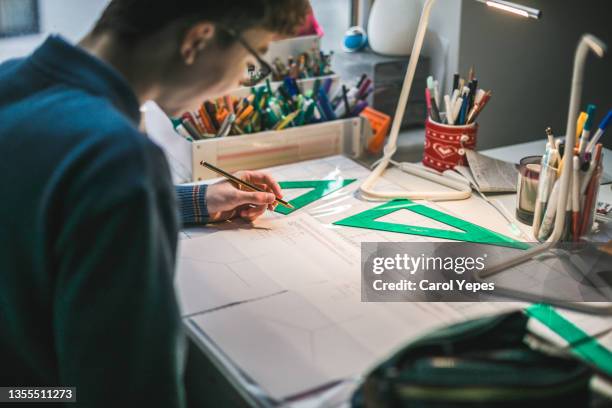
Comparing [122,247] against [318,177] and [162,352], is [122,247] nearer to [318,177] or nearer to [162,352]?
[162,352]

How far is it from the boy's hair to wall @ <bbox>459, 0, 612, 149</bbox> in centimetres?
112

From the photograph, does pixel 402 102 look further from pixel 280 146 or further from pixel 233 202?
pixel 233 202

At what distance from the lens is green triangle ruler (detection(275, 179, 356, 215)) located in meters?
1.55

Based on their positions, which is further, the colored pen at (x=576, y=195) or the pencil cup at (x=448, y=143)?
the pencil cup at (x=448, y=143)

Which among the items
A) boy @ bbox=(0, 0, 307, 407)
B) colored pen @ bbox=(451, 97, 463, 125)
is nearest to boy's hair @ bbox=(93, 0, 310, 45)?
boy @ bbox=(0, 0, 307, 407)

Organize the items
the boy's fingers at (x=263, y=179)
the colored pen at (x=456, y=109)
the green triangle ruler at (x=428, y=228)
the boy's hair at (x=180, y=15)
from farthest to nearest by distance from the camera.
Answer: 1. the colored pen at (x=456, y=109)
2. the boy's fingers at (x=263, y=179)
3. the green triangle ruler at (x=428, y=228)
4. the boy's hair at (x=180, y=15)

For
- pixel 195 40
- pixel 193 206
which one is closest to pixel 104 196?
pixel 195 40

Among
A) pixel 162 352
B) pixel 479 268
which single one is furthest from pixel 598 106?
pixel 162 352

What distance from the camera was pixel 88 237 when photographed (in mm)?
823

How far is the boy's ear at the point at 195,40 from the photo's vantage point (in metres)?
0.95

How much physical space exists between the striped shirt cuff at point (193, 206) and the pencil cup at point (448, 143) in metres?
0.56

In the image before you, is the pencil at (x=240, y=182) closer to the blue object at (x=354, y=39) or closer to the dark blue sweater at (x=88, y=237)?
the dark blue sweater at (x=88, y=237)

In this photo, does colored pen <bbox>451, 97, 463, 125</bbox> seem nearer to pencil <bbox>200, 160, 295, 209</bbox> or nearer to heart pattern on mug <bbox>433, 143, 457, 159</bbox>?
heart pattern on mug <bbox>433, 143, 457, 159</bbox>

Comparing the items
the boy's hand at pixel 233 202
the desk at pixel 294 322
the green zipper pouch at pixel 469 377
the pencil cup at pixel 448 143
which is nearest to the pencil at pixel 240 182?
the boy's hand at pixel 233 202
